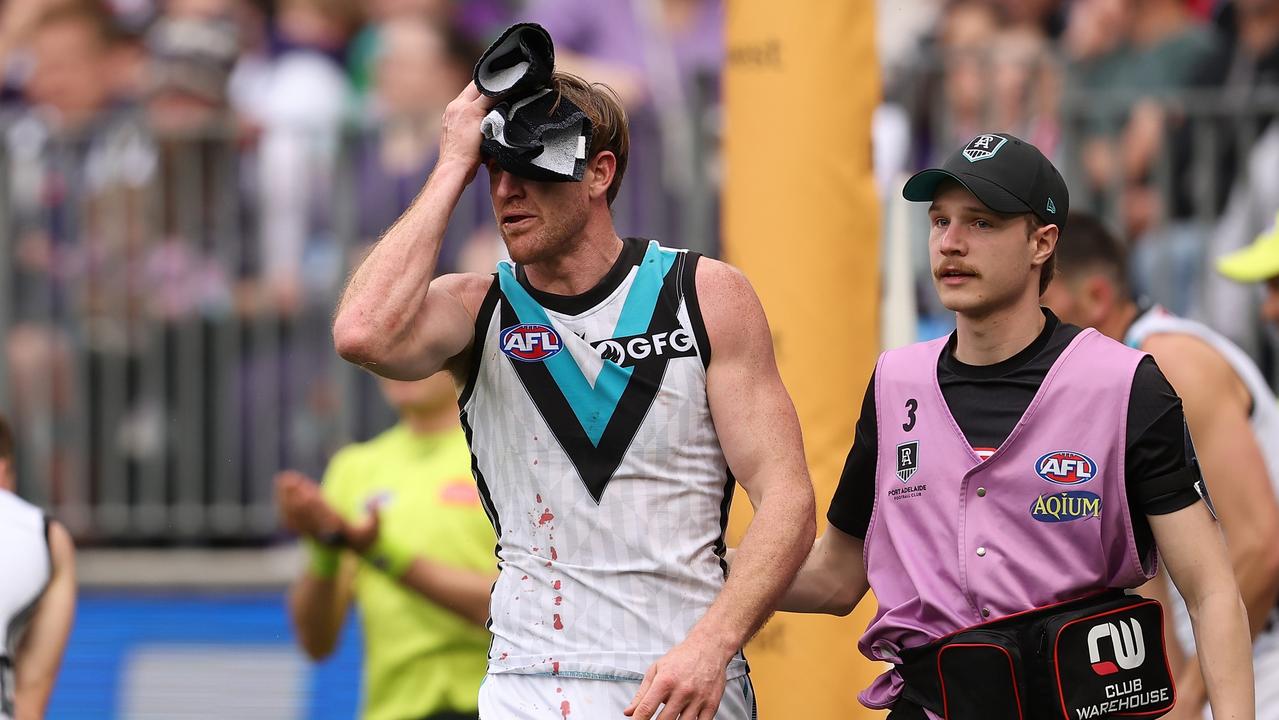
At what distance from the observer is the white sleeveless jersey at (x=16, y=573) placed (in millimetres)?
5465

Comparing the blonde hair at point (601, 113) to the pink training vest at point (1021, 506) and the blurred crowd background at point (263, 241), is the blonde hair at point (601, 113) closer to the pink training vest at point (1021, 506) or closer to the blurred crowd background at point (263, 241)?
the pink training vest at point (1021, 506)

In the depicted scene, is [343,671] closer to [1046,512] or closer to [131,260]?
[131,260]

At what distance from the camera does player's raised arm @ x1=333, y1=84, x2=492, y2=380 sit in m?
4.14

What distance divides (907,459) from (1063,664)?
23.3 inches

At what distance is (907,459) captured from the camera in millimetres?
4145

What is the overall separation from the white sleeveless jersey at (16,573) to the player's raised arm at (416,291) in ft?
6.29

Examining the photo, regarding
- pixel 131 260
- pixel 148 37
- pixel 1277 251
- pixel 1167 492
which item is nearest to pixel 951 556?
pixel 1167 492

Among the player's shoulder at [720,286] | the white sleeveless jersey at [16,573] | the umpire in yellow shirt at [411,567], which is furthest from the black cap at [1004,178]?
the white sleeveless jersey at [16,573]

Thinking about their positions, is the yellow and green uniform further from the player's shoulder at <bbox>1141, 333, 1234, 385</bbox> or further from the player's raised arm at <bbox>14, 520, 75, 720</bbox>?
the player's shoulder at <bbox>1141, 333, 1234, 385</bbox>

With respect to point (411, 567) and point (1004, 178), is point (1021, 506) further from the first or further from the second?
point (411, 567)

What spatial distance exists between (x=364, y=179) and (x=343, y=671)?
249 centimetres

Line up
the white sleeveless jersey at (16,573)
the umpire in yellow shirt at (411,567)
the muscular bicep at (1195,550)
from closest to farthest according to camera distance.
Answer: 1. the muscular bicep at (1195,550)
2. the white sleeveless jersey at (16,573)
3. the umpire in yellow shirt at (411,567)

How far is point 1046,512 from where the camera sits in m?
3.94

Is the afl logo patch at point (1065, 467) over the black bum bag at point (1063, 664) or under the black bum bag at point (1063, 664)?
over
